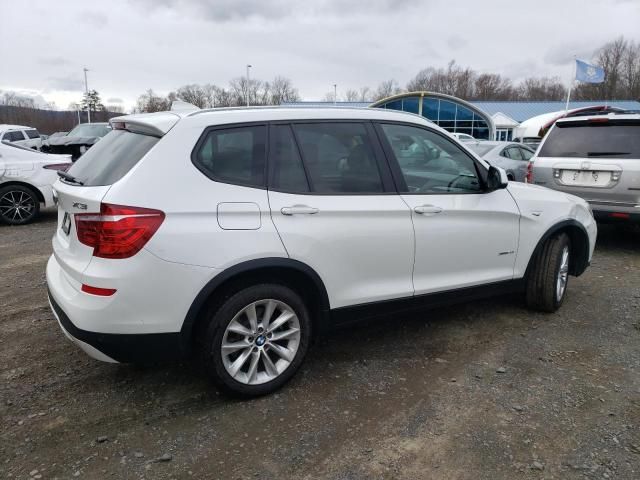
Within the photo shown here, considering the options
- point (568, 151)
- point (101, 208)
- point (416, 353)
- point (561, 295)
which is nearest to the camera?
point (101, 208)

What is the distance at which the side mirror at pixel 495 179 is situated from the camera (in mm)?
3727

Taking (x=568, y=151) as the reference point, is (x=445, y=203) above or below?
below

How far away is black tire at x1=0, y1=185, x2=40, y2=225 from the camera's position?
27.4ft

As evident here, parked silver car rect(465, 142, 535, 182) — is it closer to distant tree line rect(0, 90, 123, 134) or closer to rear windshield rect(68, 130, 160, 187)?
rear windshield rect(68, 130, 160, 187)

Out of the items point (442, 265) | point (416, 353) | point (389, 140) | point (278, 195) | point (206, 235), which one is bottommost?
point (416, 353)

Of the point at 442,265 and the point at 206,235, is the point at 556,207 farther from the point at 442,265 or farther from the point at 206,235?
the point at 206,235

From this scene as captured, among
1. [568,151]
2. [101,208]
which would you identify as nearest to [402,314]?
[101,208]

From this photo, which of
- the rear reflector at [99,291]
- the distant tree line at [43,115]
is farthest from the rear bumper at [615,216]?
the distant tree line at [43,115]

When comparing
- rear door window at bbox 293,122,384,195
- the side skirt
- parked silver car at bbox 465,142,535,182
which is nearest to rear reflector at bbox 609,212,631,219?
the side skirt

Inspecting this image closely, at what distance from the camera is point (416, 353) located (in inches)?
145

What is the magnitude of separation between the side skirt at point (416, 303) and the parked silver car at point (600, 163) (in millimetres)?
2982

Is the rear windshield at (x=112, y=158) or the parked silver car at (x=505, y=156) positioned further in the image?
the parked silver car at (x=505, y=156)

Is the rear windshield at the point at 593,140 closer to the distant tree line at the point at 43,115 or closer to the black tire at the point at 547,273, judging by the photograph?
the black tire at the point at 547,273

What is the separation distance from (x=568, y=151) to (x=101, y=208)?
6268 mm
